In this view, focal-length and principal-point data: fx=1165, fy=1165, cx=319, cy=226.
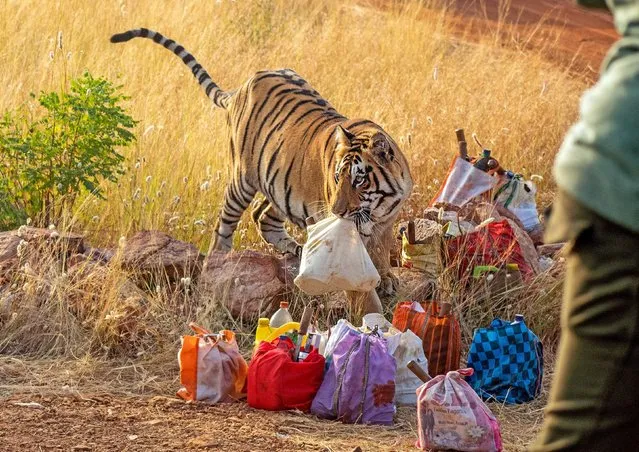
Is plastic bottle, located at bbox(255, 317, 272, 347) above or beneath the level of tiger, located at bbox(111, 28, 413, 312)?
beneath

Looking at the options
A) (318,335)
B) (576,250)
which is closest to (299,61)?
(318,335)

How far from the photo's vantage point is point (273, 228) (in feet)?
23.3

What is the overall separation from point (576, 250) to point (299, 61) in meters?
8.65

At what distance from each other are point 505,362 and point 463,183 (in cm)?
194

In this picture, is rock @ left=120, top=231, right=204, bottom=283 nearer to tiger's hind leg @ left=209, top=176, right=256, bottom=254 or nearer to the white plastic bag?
tiger's hind leg @ left=209, top=176, right=256, bottom=254

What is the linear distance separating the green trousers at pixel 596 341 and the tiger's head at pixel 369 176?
3.74 m

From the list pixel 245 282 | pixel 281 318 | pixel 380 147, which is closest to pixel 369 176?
pixel 380 147

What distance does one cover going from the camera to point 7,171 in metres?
6.51

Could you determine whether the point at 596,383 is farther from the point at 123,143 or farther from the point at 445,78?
the point at 445,78

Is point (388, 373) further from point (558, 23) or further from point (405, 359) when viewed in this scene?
point (558, 23)

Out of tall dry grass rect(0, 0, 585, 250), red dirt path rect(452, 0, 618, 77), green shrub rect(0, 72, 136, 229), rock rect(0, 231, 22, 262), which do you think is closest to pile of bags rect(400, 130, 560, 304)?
tall dry grass rect(0, 0, 585, 250)

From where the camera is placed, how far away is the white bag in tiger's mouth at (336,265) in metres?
5.11

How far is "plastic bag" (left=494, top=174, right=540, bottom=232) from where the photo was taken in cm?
698

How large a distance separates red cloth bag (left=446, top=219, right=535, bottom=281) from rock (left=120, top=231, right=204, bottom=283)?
4.35 ft
